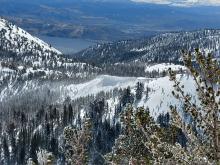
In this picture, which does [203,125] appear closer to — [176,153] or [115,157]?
[176,153]

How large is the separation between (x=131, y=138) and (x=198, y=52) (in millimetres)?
16139

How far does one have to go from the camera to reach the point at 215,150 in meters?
21.6

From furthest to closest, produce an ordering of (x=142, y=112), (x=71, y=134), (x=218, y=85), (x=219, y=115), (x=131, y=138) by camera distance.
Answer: (x=71, y=134), (x=131, y=138), (x=142, y=112), (x=219, y=115), (x=218, y=85)

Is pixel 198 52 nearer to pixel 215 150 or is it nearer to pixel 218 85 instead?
pixel 218 85

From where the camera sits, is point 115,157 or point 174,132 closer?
point 174,132

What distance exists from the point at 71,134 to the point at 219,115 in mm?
20052

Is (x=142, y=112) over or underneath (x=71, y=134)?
over

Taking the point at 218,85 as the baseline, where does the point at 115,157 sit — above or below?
below

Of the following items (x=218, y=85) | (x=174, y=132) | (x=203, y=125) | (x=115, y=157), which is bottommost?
(x=115, y=157)

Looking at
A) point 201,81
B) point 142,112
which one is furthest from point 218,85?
point 142,112

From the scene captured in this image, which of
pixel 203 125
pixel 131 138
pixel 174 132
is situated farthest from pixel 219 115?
pixel 131 138

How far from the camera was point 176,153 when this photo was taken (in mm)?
22344

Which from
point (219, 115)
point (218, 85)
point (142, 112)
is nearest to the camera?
point (218, 85)

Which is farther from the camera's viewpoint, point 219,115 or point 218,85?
point 219,115
